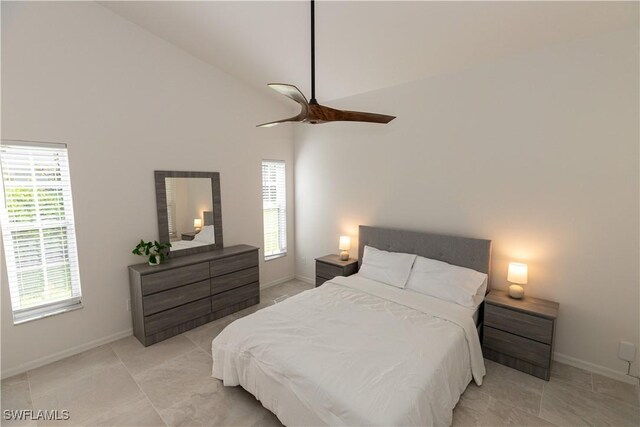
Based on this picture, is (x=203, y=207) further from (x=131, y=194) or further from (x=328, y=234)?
(x=328, y=234)

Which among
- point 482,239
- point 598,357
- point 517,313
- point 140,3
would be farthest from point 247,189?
point 598,357

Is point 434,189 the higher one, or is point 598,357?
point 434,189

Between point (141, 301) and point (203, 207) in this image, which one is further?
point (203, 207)

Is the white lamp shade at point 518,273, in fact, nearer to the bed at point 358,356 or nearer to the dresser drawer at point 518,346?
the bed at point 358,356

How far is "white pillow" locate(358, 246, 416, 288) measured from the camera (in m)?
3.14

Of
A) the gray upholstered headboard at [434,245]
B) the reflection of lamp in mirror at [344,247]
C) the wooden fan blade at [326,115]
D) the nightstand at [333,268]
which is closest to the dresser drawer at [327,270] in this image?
the nightstand at [333,268]

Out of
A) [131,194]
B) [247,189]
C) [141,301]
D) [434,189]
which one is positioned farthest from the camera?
[247,189]

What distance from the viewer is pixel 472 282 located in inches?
108

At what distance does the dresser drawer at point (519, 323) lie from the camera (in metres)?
2.34

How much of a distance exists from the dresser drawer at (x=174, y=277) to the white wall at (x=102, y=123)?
1.41 ft

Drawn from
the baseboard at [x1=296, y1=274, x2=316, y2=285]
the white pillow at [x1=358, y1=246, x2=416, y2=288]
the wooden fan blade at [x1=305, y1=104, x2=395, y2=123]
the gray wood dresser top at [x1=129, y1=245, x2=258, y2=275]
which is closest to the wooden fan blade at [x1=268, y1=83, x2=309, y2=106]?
the wooden fan blade at [x1=305, y1=104, x2=395, y2=123]

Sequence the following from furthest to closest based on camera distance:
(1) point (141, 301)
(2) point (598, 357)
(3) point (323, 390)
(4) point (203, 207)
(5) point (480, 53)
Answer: (4) point (203, 207) < (1) point (141, 301) < (5) point (480, 53) < (2) point (598, 357) < (3) point (323, 390)

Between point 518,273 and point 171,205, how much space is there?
3.80 meters

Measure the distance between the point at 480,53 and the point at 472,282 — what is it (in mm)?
2200
